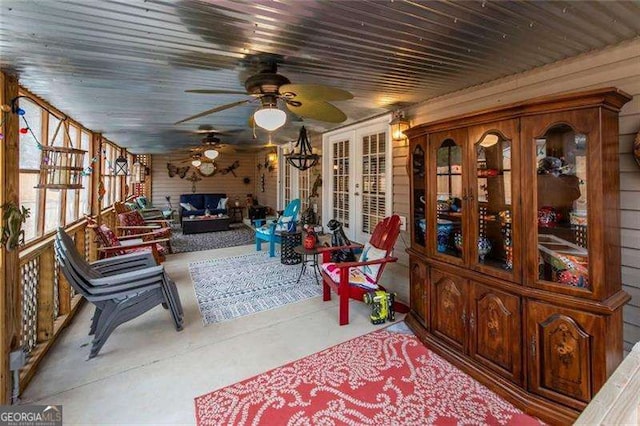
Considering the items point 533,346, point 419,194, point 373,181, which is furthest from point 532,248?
point 373,181

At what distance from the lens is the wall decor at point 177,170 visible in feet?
35.6

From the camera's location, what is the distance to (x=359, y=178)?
4.75m

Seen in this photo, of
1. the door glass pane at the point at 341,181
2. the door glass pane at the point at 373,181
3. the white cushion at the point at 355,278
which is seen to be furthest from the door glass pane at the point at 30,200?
the door glass pane at the point at 341,181

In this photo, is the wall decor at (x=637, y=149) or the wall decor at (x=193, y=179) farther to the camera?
the wall decor at (x=193, y=179)

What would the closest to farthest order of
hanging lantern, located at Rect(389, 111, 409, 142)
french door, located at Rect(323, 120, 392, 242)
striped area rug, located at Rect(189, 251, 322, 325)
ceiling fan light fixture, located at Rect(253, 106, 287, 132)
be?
ceiling fan light fixture, located at Rect(253, 106, 287, 132) → striped area rug, located at Rect(189, 251, 322, 325) → hanging lantern, located at Rect(389, 111, 409, 142) → french door, located at Rect(323, 120, 392, 242)

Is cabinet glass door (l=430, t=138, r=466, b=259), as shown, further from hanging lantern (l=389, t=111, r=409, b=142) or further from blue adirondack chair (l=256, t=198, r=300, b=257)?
blue adirondack chair (l=256, t=198, r=300, b=257)

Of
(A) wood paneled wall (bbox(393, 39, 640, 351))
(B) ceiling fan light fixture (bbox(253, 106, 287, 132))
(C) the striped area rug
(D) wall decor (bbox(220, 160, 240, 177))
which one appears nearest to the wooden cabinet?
(A) wood paneled wall (bbox(393, 39, 640, 351))

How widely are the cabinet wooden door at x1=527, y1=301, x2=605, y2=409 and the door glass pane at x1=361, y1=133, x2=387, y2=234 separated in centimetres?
252

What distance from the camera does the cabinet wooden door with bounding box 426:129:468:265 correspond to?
2369 mm

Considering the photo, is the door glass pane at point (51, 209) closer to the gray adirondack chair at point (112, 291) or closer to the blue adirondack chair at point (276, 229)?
the gray adirondack chair at point (112, 291)

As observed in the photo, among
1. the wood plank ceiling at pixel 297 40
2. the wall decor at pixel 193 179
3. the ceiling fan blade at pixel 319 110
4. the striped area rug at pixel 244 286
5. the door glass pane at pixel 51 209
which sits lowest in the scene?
the striped area rug at pixel 244 286

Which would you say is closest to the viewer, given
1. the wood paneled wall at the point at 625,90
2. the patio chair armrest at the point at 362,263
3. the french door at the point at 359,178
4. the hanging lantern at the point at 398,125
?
the wood paneled wall at the point at 625,90

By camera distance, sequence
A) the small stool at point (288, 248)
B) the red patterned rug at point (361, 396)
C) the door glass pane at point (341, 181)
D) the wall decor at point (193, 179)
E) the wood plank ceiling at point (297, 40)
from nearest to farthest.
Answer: the wood plank ceiling at point (297, 40) → the red patterned rug at point (361, 396) → the door glass pane at point (341, 181) → the small stool at point (288, 248) → the wall decor at point (193, 179)

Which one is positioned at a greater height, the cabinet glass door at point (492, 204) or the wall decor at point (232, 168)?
the wall decor at point (232, 168)
